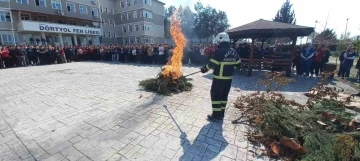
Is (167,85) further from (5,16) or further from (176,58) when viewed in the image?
(5,16)

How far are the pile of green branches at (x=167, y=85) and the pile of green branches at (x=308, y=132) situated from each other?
2.97 metres

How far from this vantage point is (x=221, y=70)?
14.4ft

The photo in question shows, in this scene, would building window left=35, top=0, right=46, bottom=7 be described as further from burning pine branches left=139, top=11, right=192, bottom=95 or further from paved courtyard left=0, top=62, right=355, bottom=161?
burning pine branches left=139, top=11, right=192, bottom=95

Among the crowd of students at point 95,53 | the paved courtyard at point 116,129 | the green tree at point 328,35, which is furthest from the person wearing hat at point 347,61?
the green tree at point 328,35

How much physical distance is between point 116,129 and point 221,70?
8.93 ft

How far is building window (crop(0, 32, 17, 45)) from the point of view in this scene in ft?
85.7

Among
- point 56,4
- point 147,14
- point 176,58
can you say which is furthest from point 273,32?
point 147,14

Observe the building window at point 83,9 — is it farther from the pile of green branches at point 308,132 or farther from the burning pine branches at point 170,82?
the pile of green branches at point 308,132

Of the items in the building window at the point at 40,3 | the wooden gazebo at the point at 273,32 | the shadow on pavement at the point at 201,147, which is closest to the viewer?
the shadow on pavement at the point at 201,147

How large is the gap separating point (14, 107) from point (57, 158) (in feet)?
12.7

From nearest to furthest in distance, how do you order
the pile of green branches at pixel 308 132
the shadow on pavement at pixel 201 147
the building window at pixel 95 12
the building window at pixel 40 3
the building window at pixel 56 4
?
the pile of green branches at pixel 308 132
the shadow on pavement at pixel 201 147
the building window at pixel 40 3
the building window at pixel 56 4
the building window at pixel 95 12

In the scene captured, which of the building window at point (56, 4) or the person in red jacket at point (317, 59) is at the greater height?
the building window at point (56, 4)

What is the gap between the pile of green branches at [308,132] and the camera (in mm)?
2816

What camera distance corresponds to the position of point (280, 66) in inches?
417
